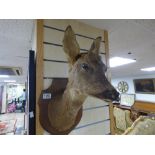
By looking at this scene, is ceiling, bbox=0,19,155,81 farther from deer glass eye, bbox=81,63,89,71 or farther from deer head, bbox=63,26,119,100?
deer glass eye, bbox=81,63,89,71

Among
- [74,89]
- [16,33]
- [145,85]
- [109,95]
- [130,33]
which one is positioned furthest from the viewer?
[145,85]

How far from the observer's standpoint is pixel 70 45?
0.85 m

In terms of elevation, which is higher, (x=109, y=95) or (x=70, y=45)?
(x=70, y=45)

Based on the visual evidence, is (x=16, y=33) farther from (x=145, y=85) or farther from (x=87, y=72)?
(x=145, y=85)

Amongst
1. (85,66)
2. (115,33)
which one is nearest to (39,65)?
(85,66)

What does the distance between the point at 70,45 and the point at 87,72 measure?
0.23 metres

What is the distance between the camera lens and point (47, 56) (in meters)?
0.85

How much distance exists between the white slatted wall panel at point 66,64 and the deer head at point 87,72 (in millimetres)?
64

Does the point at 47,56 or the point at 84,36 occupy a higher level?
the point at 84,36

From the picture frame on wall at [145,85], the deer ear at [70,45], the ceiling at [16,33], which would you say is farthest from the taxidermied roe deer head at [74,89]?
the picture frame on wall at [145,85]
